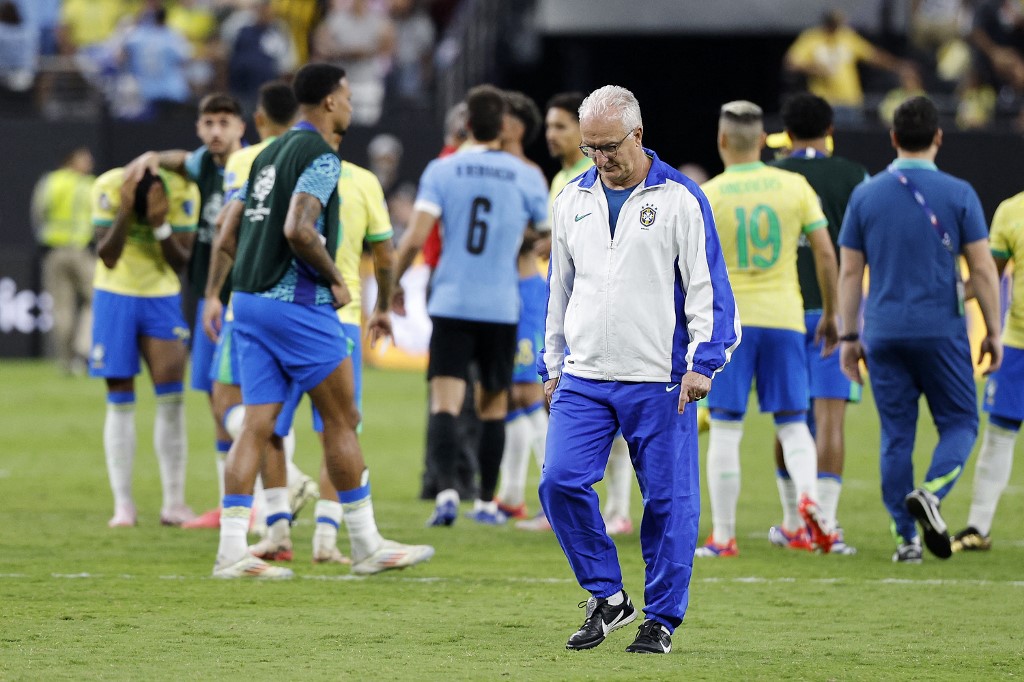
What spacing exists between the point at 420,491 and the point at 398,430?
3.85 metres

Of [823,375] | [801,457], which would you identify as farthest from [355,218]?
[823,375]

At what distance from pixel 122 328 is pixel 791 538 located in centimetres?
382

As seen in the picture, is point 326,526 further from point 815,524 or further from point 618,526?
point 815,524

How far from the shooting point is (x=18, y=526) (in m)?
9.67

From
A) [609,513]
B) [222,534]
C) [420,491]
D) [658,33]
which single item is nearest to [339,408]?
Result: [222,534]

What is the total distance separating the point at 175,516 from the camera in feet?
32.3

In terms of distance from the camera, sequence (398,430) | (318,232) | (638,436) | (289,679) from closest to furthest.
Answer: (289,679), (638,436), (318,232), (398,430)

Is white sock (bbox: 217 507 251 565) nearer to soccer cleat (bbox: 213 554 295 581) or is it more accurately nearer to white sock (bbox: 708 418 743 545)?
soccer cleat (bbox: 213 554 295 581)

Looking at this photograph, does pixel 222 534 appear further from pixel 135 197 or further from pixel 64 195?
pixel 64 195

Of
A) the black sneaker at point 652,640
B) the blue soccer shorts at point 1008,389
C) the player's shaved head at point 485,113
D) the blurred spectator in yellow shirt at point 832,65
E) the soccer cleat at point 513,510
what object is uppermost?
the blurred spectator in yellow shirt at point 832,65

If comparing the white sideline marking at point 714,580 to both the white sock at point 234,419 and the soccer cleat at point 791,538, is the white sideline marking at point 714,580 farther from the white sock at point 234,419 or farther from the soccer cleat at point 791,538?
the white sock at point 234,419

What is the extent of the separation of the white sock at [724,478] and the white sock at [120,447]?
3.28 m

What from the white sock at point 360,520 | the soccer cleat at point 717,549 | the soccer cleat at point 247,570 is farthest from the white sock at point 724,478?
the soccer cleat at point 247,570

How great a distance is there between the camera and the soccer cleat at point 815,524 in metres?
8.89
